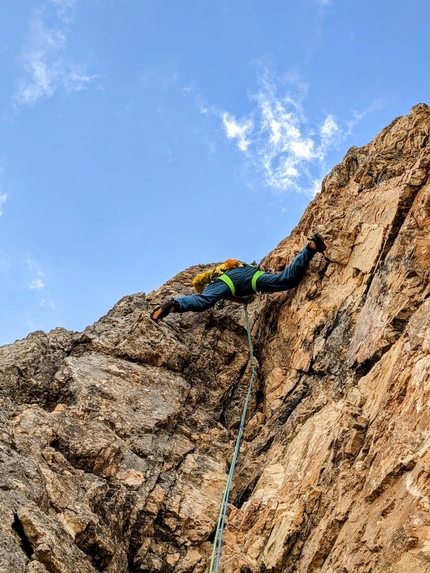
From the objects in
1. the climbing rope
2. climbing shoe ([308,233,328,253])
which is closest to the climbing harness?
the climbing rope

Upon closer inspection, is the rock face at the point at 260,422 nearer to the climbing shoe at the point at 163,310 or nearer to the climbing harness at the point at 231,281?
the climbing shoe at the point at 163,310

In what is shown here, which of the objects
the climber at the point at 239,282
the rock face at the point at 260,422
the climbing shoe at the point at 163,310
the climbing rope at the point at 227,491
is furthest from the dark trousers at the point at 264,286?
the climbing rope at the point at 227,491

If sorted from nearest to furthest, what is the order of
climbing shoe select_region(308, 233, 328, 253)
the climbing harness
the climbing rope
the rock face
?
the rock face
the climbing rope
climbing shoe select_region(308, 233, 328, 253)
the climbing harness

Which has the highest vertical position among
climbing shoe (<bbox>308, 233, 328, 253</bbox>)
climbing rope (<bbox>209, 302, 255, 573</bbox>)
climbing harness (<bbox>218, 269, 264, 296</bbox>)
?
climbing harness (<bbox>218, 269, 264, 296</bbox>)

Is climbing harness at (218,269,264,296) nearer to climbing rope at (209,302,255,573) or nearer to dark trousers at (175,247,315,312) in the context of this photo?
dark trousers at (175,247,315,312)

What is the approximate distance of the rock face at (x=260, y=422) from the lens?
18.8ft

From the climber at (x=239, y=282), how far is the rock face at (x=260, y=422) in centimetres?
29

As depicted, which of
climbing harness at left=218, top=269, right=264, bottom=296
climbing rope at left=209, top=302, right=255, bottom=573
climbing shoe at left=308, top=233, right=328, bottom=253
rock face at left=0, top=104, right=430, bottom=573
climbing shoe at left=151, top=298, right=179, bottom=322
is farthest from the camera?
climbing harness at left=218, top=269, right=264, bottom=296

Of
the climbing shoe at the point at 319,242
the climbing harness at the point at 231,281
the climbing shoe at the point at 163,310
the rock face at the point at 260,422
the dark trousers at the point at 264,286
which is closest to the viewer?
the rock face at the point at 260,422

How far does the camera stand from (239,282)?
440 inches

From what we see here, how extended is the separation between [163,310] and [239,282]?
1.81 metres

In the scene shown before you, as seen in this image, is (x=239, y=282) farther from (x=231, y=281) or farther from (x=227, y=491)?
(x=227, y=491)

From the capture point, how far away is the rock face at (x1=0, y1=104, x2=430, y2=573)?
5719 millimetres

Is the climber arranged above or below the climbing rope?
above
